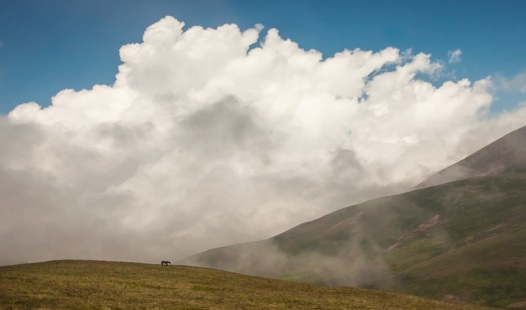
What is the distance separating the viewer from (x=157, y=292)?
6894cm

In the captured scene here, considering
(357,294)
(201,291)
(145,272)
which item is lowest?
(357,294)

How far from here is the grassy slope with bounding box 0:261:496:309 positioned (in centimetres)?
5712

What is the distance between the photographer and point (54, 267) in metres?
87.2

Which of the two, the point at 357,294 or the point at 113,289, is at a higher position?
the point at 113,289

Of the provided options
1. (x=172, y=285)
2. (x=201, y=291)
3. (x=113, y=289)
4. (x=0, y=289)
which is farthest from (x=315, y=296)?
(x=0, y=289)

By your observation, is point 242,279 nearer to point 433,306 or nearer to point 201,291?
point 201,291

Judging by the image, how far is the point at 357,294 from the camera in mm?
84438

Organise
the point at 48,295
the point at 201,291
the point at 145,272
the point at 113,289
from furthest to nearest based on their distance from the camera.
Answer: the point at 145,272, the point at 201,291, the point at 113,289, the point at 48,295

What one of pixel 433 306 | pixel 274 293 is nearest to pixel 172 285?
pixel 274 293

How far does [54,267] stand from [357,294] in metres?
61.8

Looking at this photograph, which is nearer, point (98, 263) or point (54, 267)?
Result: point (54, 267)

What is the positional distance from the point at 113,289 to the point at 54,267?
27555 millimetres

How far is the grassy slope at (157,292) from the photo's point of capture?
5712 cm

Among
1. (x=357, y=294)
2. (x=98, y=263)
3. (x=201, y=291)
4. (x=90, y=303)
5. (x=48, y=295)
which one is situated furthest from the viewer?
(x=98, y=263)
